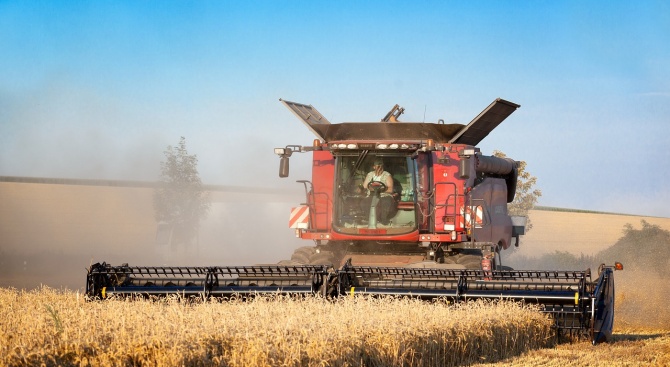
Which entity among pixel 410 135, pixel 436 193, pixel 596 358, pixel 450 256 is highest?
pixel 410 135

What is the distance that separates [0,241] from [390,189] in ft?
85.3

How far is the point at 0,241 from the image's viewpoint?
35.7 meters

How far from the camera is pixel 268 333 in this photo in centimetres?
760

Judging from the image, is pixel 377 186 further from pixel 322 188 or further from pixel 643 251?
pixel 643 251

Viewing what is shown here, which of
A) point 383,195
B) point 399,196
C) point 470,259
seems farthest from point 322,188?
point 470,259

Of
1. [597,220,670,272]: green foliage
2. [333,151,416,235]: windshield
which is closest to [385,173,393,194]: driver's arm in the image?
[333,151,416,235]: windshield

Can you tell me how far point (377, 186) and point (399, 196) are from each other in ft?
1.21

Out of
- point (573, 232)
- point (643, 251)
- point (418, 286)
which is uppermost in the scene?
point (573, 232)

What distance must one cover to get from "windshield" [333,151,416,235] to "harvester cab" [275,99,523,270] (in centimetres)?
Answer: 1

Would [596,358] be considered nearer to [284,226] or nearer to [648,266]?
[648,266]

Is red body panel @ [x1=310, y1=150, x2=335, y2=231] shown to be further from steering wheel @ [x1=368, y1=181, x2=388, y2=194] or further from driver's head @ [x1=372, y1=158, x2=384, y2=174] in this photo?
steering wheel @ [x1=368, y1=181, x2=388, y2=194]

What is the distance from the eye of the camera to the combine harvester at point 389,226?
11.6 metres

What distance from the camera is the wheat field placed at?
703 centimetres

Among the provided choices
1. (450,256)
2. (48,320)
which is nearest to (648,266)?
(450,256)
